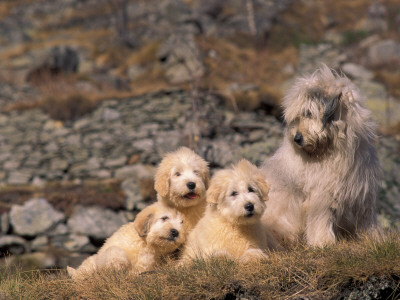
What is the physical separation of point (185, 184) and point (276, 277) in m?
1.63

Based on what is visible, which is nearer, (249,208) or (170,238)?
(249,208)

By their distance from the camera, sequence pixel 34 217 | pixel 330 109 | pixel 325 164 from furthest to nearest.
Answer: pixel 34 217 → pixel 325 164 → pixel 330 109

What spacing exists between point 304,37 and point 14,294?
24.6m

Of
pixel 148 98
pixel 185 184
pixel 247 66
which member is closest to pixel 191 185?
pixel 185 184

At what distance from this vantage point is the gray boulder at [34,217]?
1315 centimetres

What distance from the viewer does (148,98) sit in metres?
19.3

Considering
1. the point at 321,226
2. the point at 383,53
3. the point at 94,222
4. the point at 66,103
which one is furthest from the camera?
the point at 383,53

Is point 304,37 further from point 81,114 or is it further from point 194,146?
point 194,146

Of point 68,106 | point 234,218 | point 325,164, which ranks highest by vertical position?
point 325,164

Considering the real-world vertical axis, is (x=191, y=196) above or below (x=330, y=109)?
below

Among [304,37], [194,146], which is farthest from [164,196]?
[304,37]

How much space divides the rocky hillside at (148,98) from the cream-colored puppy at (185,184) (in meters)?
4.26

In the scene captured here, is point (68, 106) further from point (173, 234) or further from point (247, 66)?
point (173, 234)

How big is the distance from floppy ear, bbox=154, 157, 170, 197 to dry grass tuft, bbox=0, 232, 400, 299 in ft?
3.49
